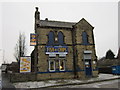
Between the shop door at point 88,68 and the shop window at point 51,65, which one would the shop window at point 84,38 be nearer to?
the shop door at point 88,68

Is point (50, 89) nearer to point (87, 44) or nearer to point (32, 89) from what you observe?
point (32, 89)

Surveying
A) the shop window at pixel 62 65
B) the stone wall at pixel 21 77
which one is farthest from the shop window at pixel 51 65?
the stone wall at pixel 21 77

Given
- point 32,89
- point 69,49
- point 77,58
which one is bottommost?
point 32,89

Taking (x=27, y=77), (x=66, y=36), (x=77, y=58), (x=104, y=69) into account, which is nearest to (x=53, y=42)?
(x=66, y=36)

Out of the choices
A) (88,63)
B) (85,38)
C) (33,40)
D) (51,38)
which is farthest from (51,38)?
(88,63)

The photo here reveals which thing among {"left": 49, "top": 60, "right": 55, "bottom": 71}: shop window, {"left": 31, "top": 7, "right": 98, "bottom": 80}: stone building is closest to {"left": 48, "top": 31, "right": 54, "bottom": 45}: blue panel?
{"left": 31, "top": 7, "right": 98, "bottom": 80}: stone building

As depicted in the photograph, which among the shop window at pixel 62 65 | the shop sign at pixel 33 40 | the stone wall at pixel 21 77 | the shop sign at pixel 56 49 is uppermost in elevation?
the shop sign at pixel 33 40

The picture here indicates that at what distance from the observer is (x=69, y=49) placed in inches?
751

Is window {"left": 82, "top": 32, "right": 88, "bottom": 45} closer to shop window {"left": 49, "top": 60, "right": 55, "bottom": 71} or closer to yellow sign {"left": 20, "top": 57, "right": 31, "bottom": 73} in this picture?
shop window {"left": 49, "top": 60, "right": 55, "bottom": 71}

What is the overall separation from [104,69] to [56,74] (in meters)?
14.0

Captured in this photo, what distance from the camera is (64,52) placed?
60.7 ft

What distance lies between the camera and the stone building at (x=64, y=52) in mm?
17594

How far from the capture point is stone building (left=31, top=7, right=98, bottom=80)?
17.6m

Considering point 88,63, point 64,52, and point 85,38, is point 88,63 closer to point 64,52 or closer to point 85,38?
point 85,38
